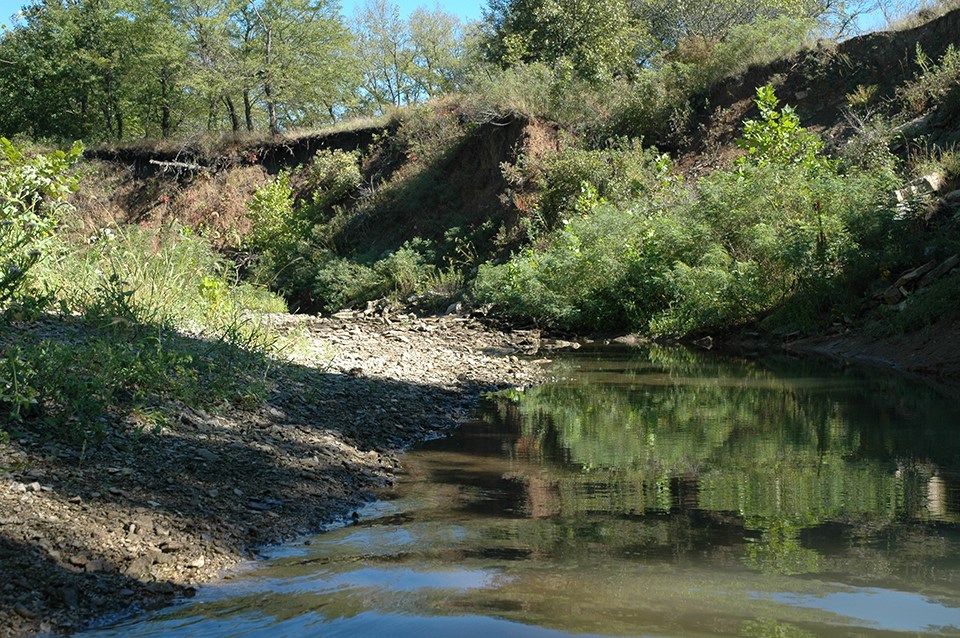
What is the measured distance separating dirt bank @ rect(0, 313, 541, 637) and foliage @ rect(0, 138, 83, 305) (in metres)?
2.59

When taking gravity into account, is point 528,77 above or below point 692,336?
above

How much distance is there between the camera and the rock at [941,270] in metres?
14.3

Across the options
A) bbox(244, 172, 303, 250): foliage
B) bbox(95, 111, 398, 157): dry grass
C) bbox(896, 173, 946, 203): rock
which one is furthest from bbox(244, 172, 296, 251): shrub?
bbox(896, 173, 946, 203): rock

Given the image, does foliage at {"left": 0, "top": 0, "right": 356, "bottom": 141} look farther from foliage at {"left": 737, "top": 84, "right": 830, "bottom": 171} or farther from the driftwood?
foliage at {"left": 737, "top": 84, "right": 830, "bottom": 171}

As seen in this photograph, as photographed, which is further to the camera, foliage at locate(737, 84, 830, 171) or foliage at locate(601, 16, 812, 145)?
foliage at locate(601, 16, 812, 145)

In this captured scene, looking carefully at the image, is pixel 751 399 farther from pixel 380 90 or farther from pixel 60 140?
pixel 380 90

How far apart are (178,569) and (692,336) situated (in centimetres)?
1527

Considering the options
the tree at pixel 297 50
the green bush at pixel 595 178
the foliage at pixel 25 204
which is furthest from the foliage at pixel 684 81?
the foliage at pixel 25 204

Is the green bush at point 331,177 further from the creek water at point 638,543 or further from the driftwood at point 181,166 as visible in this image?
the creek water at point 638,543

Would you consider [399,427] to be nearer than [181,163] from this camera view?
Yes

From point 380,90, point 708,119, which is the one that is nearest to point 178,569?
point 708,119

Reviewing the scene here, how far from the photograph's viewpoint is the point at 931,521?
495cm

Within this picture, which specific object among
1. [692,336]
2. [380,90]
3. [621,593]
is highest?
[380,90]

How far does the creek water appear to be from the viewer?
356cm
